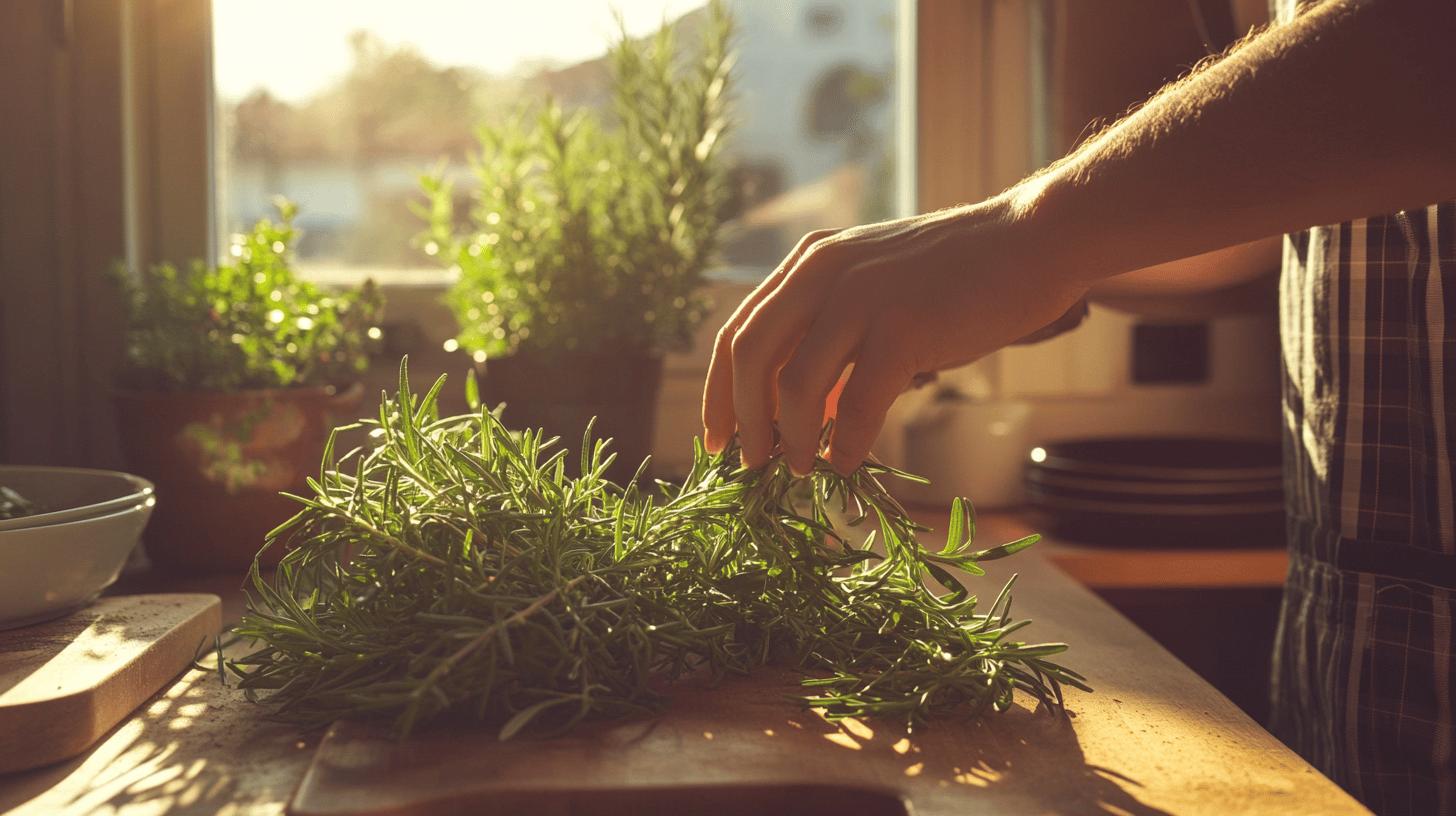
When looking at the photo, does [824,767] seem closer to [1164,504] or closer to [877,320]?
[877,320]

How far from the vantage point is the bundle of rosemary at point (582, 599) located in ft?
1.94

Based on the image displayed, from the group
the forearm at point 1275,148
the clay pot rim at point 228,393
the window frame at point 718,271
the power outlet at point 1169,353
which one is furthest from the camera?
the power outlet at point 1169,353

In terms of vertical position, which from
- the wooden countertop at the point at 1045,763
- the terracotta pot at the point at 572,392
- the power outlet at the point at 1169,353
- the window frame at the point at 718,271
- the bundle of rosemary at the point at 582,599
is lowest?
the wooden countertop at the point at 1045,763

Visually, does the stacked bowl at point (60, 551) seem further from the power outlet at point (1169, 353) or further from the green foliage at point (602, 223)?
the power outlet at point (1169, 353)

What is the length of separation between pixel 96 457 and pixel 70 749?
2.87 ft

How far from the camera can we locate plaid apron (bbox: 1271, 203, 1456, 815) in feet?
2.62

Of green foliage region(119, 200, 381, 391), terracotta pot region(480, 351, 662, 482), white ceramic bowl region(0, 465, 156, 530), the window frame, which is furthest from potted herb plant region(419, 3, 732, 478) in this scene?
white ceramic bowl region(0, 465, 156, 530)

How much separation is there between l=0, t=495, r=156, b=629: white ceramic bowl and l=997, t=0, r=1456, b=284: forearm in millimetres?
590

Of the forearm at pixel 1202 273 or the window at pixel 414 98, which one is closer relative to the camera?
the forearm at pixel 1202 273

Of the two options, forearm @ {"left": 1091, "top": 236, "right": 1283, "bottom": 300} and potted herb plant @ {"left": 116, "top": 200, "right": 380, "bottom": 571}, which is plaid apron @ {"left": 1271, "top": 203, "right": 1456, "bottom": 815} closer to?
forearm @ {"left": 1091, "top": 236, "right": 1283, "bottom": 300}

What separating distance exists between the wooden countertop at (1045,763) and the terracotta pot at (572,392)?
490 millimetres

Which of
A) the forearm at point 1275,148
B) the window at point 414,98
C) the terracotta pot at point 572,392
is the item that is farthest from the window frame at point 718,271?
the forearm at point 1275,148

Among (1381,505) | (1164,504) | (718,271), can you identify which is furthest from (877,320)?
(718,271)

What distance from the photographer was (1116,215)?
1.89 feet
